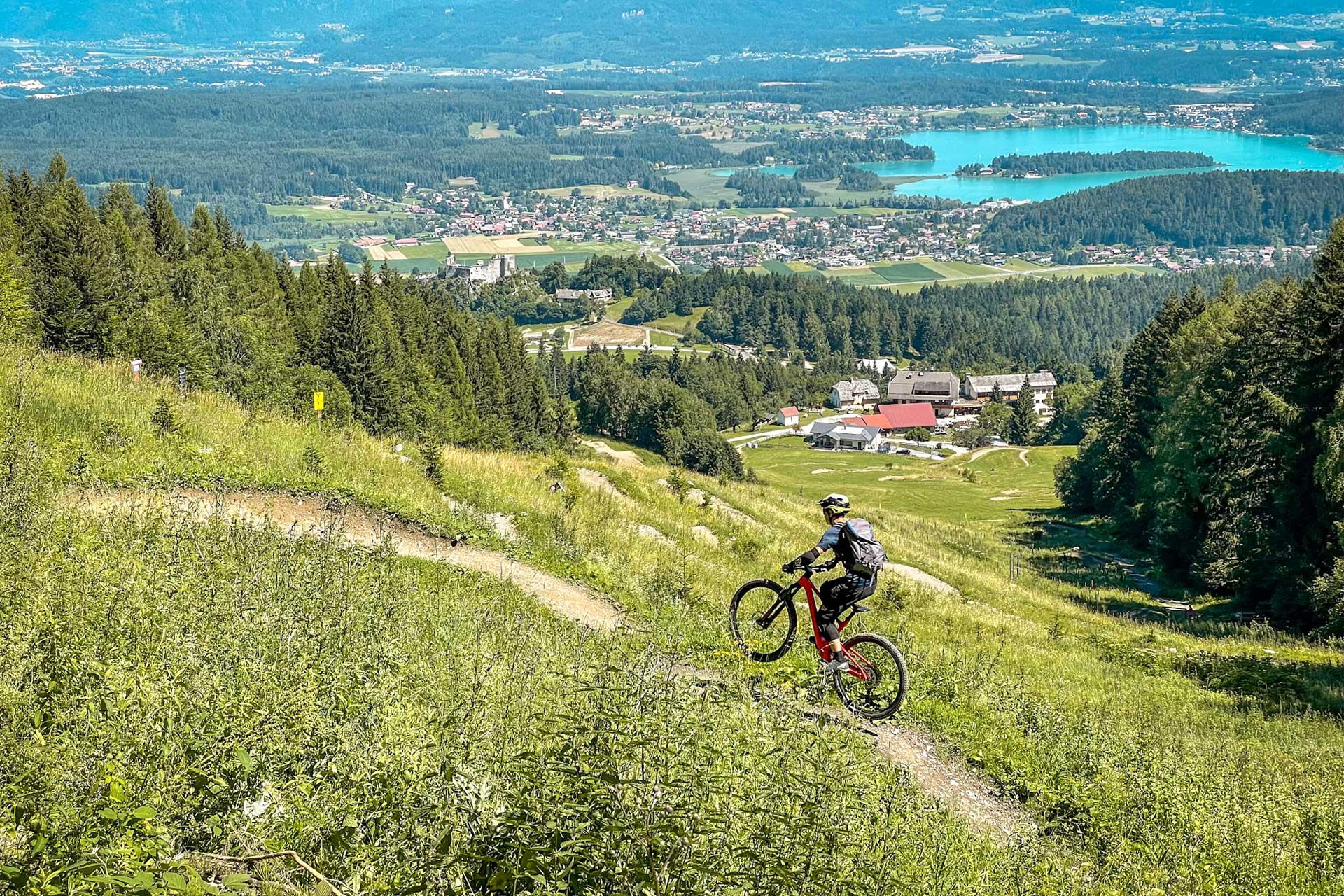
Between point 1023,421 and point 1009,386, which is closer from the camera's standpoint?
point 1023,421

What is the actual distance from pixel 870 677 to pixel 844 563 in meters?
1.26

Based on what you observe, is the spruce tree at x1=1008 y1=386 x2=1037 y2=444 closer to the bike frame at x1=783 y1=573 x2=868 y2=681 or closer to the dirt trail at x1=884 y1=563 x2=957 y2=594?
the dirt trail at x1=884 y1=563 x2=957 y2=594

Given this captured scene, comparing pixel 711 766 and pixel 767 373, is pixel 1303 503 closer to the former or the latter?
pixel 711 766

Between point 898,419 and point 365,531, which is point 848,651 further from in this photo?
point 898,419

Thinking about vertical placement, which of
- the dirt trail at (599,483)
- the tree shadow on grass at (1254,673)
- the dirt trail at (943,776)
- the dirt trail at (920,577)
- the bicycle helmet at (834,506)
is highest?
the bicycle helmet at (834,506)

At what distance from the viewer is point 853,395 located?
167m

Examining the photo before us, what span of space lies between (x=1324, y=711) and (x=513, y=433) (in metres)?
59.7

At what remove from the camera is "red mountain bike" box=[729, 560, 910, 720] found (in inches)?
392

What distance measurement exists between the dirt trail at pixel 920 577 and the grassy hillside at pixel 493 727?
592 centimetres

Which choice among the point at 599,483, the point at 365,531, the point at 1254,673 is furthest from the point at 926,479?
the point at 365,531

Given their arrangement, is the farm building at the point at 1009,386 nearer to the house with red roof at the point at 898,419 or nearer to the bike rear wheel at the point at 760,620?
the house with red roof at the point at 898,419

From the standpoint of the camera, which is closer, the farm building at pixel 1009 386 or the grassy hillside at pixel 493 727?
the grassy hillside at pixel 493 727

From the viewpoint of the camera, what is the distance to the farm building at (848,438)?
134 m

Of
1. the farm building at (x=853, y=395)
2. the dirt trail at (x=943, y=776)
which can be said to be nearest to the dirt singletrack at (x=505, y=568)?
the dirt trail at (x=943, y=776)
